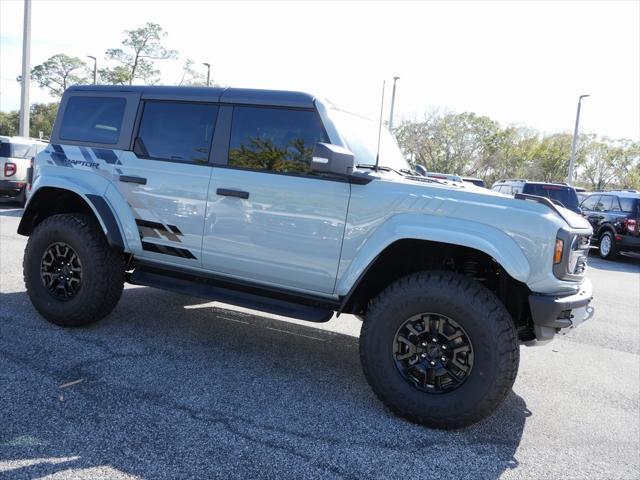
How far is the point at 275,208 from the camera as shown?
3752mm

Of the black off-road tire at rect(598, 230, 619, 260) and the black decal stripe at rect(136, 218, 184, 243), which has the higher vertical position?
the black decal stripe at rect(136, 218, 184, 243)

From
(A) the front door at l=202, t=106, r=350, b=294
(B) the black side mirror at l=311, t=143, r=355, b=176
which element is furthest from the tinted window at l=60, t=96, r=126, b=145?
(B) the black side mirror at l=311, t=143, r=355, b=176

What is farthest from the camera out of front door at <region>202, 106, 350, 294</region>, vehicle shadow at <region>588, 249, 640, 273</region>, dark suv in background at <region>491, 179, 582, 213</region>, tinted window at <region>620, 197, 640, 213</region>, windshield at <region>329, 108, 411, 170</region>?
tinted window at <region>620, 197, 640, 213</region>

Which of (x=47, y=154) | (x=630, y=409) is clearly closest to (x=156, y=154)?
(x=47, y=154)

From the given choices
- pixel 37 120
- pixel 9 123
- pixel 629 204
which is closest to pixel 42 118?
pixel 37 120

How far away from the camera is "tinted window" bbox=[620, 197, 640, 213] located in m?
13.6

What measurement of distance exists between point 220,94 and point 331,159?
1.34m

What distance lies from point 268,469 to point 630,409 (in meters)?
2.85

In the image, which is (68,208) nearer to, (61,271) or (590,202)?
(61,271)

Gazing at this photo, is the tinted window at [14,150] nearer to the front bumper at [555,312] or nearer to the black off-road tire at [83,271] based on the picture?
the black off-road tire at [83,271]

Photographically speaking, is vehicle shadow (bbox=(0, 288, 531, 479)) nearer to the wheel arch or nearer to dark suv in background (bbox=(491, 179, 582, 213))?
the wheel arch

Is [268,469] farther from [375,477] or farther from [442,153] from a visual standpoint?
[442,153]

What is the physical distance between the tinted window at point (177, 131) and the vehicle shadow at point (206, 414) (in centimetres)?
157

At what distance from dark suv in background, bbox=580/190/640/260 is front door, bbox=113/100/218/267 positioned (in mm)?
12699
